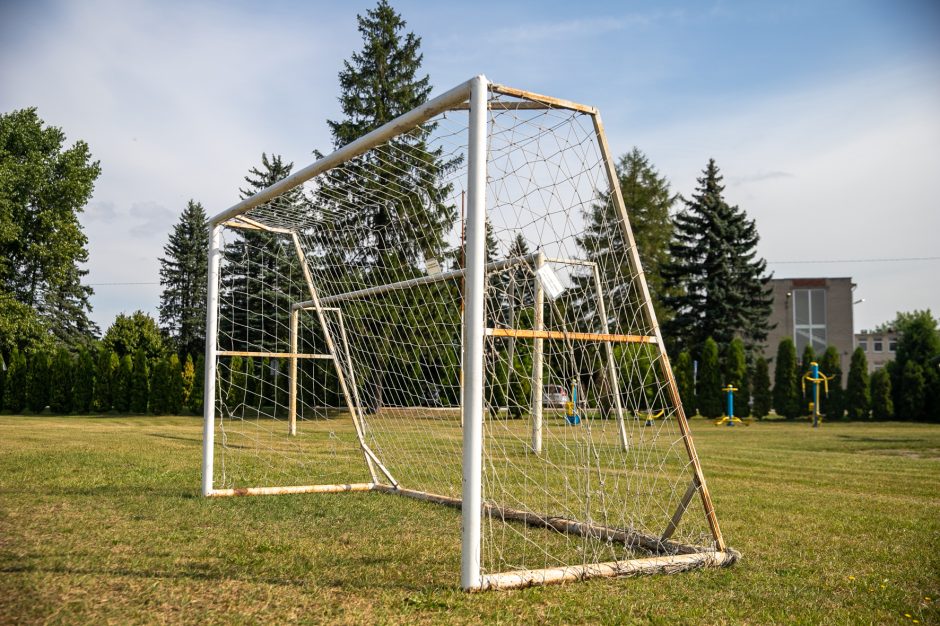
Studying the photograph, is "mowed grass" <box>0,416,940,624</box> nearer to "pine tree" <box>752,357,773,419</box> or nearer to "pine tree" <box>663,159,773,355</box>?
"pine tree" <box>752,357,773,419</box>

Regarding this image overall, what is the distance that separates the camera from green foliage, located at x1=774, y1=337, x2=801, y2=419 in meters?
23.9

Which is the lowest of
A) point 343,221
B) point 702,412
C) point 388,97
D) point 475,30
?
point 702,412

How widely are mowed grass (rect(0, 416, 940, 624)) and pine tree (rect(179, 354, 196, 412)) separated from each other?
695 inches

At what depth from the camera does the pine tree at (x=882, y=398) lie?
77.1 ft

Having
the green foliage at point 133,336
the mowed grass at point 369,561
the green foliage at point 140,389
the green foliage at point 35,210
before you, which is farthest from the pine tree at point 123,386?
the mowed grass at point 369,561

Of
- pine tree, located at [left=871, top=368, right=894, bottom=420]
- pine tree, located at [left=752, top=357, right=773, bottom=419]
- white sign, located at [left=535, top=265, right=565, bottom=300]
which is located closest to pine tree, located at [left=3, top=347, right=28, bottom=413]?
A: pine tree, located at [left=752, top=357, right=773, bottom=419]

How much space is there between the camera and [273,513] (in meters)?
5.84

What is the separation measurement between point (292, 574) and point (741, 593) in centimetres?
230

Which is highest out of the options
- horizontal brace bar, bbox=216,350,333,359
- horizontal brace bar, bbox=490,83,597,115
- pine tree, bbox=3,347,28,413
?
horizontal brace bar, bbox=490,83,597,115

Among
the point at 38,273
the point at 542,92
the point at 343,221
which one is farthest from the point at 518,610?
the point at 38,273

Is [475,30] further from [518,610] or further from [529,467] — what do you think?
[518,610]

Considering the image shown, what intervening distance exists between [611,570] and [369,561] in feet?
4.44

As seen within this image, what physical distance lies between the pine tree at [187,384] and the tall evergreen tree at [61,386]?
420 centimetres

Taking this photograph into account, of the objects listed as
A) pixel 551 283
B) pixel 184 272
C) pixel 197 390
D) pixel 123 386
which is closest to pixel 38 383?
pixel 123 386
